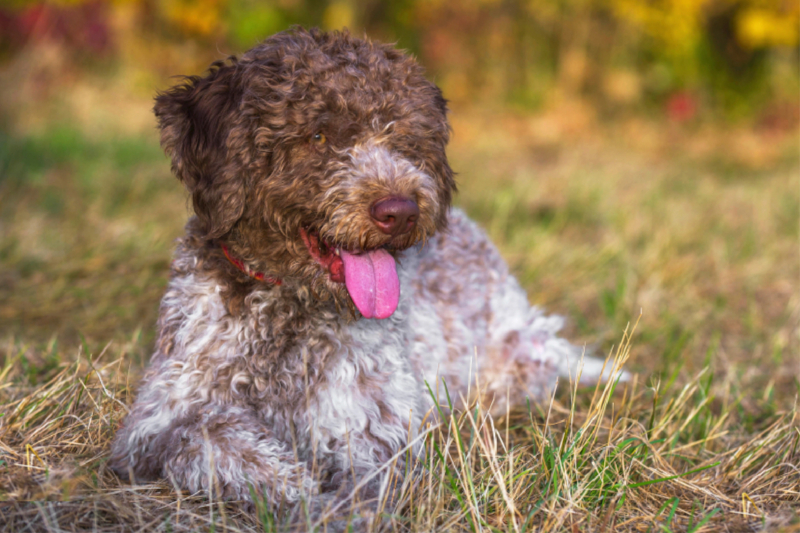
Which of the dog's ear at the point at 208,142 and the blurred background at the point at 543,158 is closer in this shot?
the dog's ear at the point at 208,142

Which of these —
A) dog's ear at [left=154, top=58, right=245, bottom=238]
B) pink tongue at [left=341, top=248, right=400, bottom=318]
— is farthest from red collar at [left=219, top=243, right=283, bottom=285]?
pink tongue at [left=341, top=248, right=400, bottom=318]

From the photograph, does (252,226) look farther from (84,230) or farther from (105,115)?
(105,115)

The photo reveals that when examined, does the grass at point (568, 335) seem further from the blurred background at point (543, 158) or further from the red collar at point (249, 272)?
the red collar at point (249, 272)

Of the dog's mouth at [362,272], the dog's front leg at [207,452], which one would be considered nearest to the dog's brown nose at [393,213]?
the dog's mouth at [362,272]

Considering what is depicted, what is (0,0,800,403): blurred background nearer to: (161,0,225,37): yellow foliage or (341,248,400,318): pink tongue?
(161,0,225,37): yellow foliage

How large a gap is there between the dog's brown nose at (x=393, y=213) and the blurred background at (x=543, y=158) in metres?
1.00

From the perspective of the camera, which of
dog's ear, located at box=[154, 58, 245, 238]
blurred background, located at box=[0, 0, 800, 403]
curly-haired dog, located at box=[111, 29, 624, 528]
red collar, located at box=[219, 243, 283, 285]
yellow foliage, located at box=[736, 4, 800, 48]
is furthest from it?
yellow foliage, located at box=[736, 4, 800, 48]

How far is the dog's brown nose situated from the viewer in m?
2.79

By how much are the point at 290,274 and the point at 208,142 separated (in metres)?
0.64

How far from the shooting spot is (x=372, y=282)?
2.99 m

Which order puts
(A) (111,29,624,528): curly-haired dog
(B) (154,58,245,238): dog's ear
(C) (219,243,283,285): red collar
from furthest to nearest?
(C) (219,243,283,285): red collar, (B) (154,58,245,238): dog's ear, (A) (111,29,624,528): curly-haired dog

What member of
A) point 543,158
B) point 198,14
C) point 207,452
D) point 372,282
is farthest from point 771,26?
point 207,452

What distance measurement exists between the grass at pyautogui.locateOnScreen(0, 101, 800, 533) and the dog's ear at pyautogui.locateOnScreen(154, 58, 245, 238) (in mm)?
1068

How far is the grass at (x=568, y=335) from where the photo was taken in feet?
9.03
